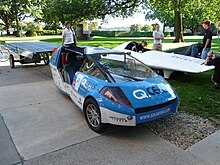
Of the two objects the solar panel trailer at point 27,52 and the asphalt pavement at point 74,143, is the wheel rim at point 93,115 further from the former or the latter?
the solar panel trailer at point 27,52

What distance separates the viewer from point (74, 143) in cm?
325

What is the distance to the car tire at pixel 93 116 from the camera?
3449 millimetres

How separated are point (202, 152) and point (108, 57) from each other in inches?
97.4

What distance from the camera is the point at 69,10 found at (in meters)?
18.2

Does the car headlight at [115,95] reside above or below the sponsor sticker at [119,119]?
above

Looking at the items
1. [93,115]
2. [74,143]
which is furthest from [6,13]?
[74,143]

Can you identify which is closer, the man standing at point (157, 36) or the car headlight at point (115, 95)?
the car headlight at point (115, 95)

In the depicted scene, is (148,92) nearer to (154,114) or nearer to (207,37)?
(154,114)

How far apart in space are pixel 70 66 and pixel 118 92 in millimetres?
2489

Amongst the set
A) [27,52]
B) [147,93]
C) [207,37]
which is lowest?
[147,93]

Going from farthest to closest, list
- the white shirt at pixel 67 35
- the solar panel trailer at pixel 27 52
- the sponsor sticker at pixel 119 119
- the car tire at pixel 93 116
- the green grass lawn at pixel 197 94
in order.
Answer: the white shirt at pixel 67 35, the solar panel trailer at pixel 27 52, the green grass lawn at pixel 197 94, the car tire at pixel 93 116, the sponsor sticker at pixel 119 119

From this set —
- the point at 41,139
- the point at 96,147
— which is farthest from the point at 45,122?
the point at 96,147

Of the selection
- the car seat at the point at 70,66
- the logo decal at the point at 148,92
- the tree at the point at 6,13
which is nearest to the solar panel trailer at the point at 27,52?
the car seat at the point at 70,66

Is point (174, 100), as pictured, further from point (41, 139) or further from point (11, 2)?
point (11, 2)
